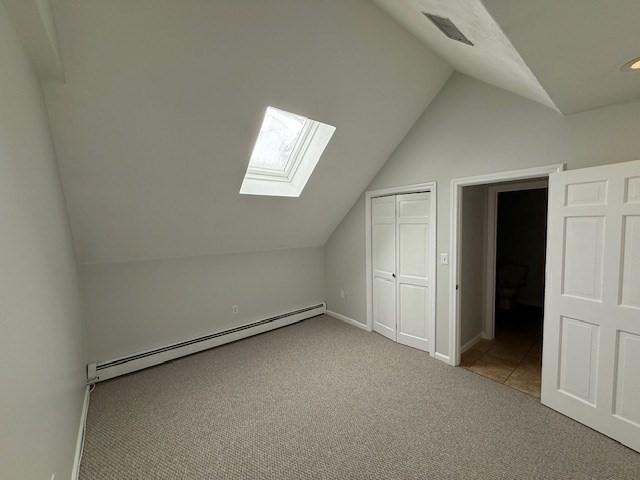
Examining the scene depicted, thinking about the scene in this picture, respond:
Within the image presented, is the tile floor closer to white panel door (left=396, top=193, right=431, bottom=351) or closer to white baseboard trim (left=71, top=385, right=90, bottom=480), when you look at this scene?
white panel door (left=396, top=193, right=431, bottom=351)

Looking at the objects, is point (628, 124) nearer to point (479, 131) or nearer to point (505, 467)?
point (479, 131)

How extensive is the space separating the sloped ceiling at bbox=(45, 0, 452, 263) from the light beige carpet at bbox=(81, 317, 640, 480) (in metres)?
1.52

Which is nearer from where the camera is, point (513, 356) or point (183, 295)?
point (513, 356)

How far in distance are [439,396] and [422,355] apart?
0.72 metres

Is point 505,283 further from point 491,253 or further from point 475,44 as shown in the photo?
point 475,44

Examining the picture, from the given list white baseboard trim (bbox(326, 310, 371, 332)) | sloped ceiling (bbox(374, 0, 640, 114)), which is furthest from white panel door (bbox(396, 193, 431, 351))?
sloped ceiling (bbox(374, 0, 640, 114))

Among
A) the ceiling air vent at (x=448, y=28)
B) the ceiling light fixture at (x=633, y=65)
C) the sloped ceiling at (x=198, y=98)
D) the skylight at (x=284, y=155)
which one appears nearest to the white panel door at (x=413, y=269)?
the sloped ceiling at (x=198, y=98)

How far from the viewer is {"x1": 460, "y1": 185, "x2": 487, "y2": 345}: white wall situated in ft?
9.99

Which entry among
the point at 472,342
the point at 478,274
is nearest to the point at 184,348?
the point at 472,342

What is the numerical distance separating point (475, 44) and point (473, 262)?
2.38 metres

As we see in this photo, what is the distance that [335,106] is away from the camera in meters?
2.35

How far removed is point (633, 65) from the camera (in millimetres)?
1368

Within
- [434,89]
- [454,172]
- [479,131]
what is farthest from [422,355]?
[434,89]

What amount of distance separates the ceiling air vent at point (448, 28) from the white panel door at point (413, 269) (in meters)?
1.51
